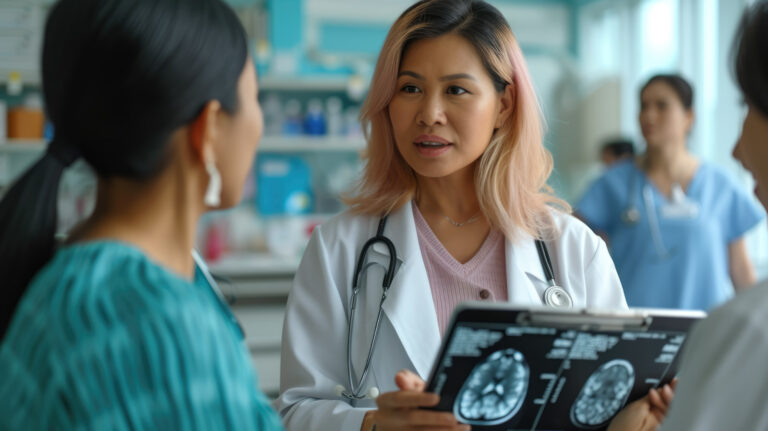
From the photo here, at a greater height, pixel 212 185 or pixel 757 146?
pixel 757 146

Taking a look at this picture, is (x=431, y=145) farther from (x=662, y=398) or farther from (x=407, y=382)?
(x=662, y=398)

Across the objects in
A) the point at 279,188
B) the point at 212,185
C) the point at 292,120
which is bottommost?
the point at 279,188

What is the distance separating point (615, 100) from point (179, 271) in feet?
17.0

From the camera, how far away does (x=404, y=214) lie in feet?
4.81

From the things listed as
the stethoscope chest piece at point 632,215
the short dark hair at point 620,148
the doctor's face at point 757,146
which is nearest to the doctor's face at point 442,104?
the doctor's face at point 757,146

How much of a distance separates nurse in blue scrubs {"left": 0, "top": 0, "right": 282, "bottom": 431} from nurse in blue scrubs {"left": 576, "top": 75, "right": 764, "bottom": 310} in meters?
2.45

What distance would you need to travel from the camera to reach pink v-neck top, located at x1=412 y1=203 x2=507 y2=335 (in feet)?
4.53

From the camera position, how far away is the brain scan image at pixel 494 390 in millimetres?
975

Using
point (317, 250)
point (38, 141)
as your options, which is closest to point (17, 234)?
point (317, 250)

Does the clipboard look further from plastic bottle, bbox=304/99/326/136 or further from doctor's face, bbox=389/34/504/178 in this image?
plastic bottle, bbox=304/99/326/136

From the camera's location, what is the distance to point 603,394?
3.49 ft

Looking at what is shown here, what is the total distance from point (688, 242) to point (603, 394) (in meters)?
2.09

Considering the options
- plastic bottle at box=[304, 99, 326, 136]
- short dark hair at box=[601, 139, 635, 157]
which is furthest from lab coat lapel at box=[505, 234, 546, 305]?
short dark hair at box=[601, 139, 635, 157]

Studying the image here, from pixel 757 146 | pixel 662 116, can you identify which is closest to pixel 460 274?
pixel 757 146
